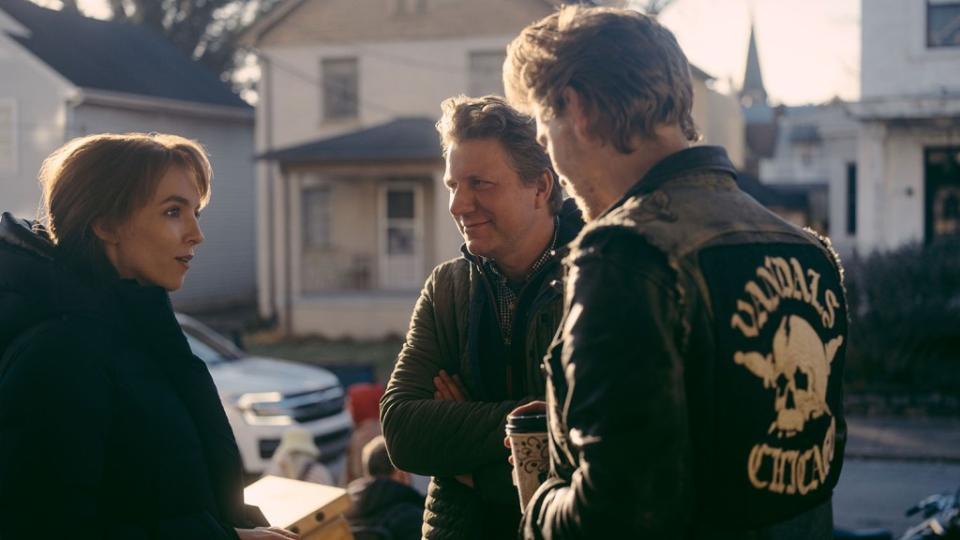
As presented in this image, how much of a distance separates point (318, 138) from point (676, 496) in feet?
80.0

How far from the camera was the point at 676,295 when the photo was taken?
1.97m

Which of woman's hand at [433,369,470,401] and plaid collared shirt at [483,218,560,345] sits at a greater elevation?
plaid collared shirt at [483,218,560,345]

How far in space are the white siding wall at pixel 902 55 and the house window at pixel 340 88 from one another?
1125 cm

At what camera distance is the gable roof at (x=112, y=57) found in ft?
85.6

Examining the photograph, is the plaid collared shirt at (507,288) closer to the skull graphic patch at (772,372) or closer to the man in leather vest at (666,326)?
the man in leather vest at (666,326)

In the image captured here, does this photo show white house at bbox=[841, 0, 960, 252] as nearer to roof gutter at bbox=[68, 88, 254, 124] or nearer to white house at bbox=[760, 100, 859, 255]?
white house at bbox=[760, 100, 859, 255]

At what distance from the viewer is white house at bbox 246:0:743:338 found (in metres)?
24.2

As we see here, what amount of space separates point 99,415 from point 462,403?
0.93 m

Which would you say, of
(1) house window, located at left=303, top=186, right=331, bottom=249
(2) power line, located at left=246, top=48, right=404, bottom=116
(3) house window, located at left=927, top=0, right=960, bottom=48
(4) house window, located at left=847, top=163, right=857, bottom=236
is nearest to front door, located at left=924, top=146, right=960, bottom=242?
(3) house window, located at left=927, top=0, right=960, bottom=48

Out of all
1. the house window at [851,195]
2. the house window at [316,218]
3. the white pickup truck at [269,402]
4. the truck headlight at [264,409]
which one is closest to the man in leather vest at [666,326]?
the white pickup truck at [269,402]

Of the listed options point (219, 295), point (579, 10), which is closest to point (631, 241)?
point (579, 10)

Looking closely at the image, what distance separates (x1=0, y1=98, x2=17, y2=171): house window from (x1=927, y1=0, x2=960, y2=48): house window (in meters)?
18.8

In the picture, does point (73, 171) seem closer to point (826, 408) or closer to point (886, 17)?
point (826, 408)

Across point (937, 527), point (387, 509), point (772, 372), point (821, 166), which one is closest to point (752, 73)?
point (821, 166)
